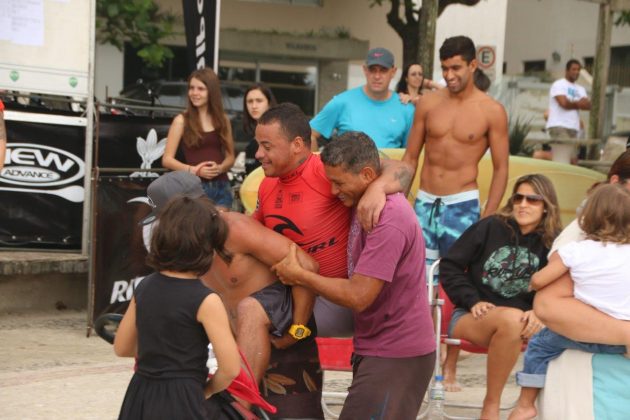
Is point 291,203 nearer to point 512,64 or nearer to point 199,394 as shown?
point 199,394

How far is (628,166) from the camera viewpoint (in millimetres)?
5012

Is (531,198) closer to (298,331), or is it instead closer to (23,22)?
(298,331)

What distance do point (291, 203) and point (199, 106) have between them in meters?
3.52

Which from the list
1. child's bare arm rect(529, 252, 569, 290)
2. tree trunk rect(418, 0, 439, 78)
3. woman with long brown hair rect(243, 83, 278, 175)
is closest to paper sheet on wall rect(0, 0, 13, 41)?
woman with long brown hair rect(243, 83, 278, 175)

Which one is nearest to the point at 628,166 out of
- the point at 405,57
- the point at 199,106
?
the point at 199,106

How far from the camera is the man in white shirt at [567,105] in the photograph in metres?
15.1

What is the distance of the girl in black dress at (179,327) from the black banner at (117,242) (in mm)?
3957

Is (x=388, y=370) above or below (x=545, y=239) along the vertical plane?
below

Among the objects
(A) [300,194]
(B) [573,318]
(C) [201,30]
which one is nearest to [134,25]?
(C) [201,30]

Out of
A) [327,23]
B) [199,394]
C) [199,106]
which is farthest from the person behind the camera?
[327,23]

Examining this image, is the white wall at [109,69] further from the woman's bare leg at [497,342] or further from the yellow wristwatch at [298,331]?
the yellow wristwatch at [298,331]

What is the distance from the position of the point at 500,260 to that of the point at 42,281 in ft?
13.7

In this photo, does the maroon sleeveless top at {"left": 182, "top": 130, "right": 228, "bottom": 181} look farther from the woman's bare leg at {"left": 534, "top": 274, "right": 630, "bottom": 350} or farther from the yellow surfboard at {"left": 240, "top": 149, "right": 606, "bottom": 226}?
the woman's bare leg at {"left": 534, "top": 274, "right": 630, "bottom": 350}

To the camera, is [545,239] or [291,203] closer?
[291,203]
